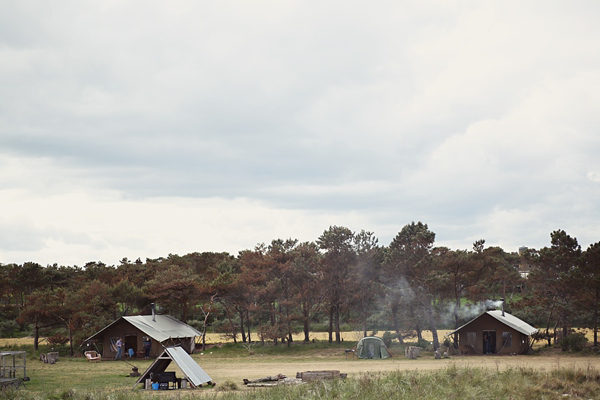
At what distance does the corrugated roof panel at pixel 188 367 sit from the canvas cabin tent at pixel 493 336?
21.5 m

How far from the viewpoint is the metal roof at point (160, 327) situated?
1604 inches

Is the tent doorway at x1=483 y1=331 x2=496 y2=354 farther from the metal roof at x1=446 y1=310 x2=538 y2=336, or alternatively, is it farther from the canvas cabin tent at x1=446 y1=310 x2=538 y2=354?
the metal roof at x1=446 y1=310 x2=538 y2=336

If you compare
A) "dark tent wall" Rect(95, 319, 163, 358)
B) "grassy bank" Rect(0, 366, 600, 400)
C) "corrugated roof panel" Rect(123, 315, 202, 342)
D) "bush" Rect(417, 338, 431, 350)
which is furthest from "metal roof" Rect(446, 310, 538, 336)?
"dark tent wall" Rect(95, 319, 163, 358)

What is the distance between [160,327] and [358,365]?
16575 mm

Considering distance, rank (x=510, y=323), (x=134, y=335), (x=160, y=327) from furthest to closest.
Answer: (x=160, y=327)
(x=134, y=335)
(x=510, y=323)

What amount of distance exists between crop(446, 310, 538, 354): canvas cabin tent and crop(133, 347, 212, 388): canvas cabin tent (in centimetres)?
2162

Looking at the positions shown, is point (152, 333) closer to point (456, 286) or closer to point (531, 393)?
point (456, 286)

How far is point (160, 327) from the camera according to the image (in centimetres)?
4256

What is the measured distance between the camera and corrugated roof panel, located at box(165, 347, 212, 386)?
80.8 feet

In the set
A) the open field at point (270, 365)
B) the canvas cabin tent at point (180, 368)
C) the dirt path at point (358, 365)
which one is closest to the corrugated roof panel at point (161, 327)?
the open field at point (270, 365)

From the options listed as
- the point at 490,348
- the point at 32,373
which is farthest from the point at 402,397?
the point at 490,348

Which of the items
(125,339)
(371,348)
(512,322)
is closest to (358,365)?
(371,348)

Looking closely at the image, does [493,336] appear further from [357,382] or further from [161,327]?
[161,327]

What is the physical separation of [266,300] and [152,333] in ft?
36.0
